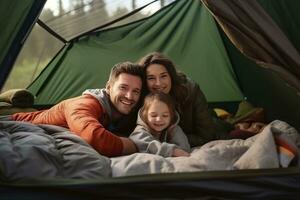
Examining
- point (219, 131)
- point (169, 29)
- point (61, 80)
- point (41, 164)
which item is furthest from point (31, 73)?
point (41, 164)

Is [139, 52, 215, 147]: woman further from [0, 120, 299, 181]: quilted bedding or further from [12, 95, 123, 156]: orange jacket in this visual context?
[0, 120, 299, 181]: quilted bedding

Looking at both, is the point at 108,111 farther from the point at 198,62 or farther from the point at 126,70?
the point at 198,62

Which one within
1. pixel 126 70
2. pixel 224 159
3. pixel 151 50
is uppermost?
pixel 151 50

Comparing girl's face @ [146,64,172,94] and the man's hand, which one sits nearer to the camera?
the man's hand

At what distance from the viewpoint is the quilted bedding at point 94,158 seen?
156 centimetres

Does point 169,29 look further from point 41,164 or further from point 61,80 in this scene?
point 41,164

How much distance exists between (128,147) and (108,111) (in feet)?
0.90

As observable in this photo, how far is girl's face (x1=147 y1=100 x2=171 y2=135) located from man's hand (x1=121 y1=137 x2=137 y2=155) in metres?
0.16

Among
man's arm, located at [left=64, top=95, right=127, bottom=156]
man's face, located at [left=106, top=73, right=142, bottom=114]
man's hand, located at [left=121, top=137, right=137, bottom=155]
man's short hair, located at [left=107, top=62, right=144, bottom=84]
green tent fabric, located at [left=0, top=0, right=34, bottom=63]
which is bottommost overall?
man's hand, located at [left=121, top=137, right=137, bottom=155]

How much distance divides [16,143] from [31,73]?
168 centimetres

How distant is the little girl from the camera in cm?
201

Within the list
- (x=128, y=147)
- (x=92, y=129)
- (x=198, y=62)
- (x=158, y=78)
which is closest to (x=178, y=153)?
(x=128, y=147)

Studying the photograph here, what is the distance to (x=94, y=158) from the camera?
1.65m

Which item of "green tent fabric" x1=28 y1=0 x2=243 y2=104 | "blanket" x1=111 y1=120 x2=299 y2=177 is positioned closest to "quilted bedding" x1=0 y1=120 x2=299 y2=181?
"blanket" x1=111 y1=120 x2=299 y2=177
